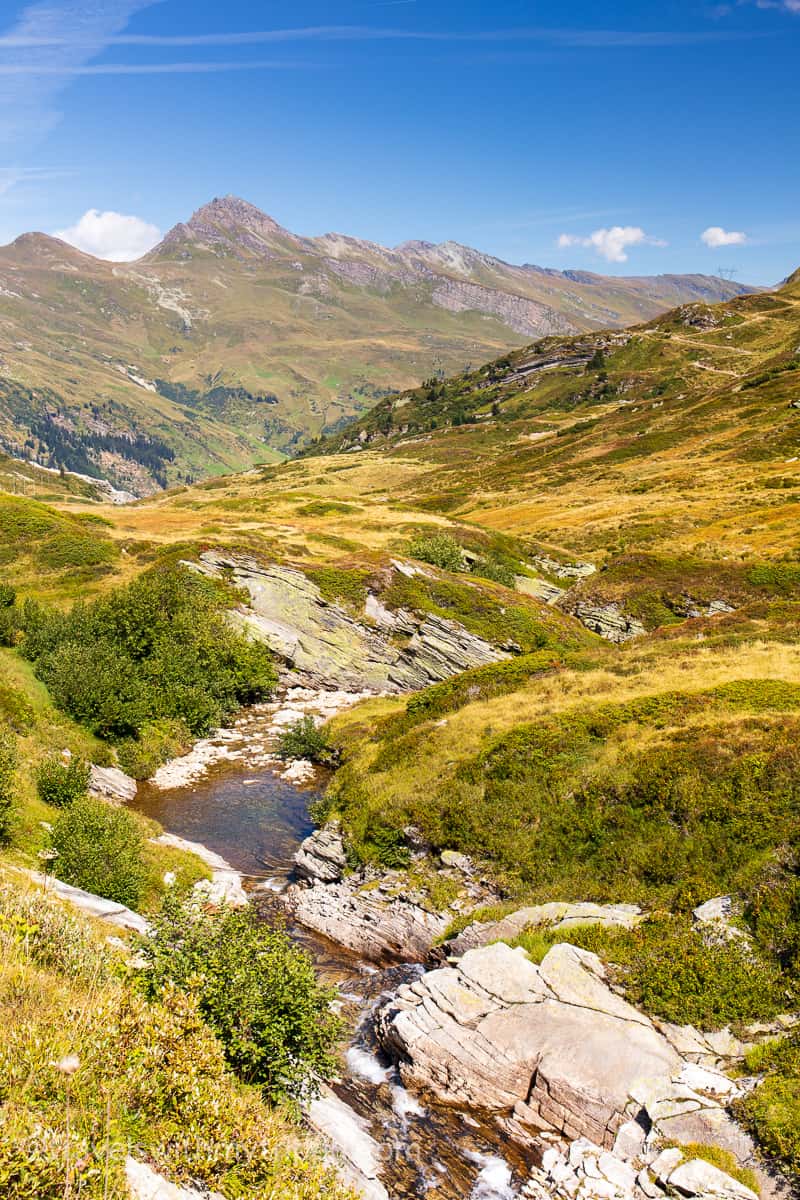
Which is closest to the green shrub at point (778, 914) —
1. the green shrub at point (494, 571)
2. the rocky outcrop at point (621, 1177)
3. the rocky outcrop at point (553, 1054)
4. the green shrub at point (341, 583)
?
the rocky outcrop at point (553, 1054)

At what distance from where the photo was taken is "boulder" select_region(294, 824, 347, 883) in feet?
83.5

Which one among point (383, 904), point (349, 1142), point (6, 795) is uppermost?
point (6, 795)

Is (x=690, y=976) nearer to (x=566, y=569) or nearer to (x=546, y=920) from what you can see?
(x=546, y=920)

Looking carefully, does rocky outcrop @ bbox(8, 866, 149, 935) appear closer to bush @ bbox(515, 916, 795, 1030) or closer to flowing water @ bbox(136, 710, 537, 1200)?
flowing water @ bbox(136, 710, 537, 1200)

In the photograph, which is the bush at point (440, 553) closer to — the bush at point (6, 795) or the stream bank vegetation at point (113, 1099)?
the bush at point (6, 795)

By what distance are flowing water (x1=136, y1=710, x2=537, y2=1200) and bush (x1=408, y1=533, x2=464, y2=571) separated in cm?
3640

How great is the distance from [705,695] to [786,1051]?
1388 cm

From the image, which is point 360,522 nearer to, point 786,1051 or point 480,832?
point 480,832

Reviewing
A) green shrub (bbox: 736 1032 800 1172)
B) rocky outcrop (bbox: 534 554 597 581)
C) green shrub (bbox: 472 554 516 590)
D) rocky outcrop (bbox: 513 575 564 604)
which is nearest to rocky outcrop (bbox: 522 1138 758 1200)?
green shrub (bbox: 736 1032 800 1172)

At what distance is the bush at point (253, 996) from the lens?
38.7ft

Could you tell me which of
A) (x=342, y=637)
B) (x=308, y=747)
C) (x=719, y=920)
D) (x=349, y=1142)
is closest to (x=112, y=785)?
(x=308, y=747)

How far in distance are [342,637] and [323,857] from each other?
1158 inches

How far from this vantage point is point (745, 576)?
60625 mm

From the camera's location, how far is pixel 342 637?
54.7 m
